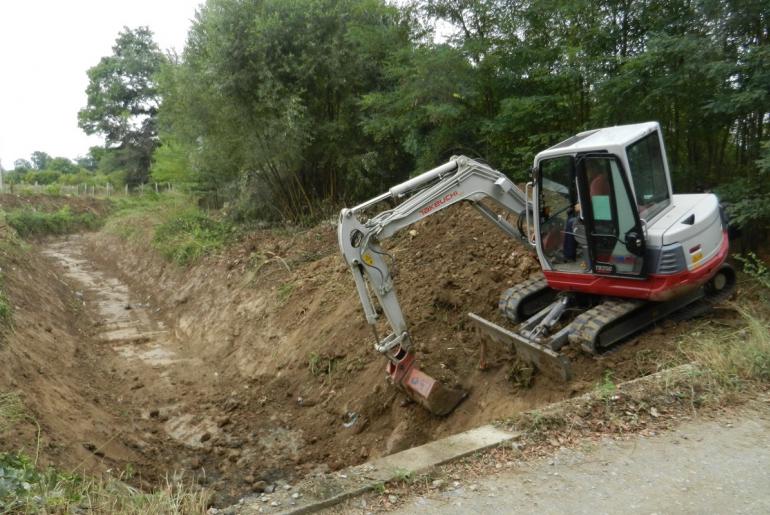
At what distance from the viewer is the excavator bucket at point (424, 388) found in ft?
20.4

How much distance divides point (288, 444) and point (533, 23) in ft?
25.1

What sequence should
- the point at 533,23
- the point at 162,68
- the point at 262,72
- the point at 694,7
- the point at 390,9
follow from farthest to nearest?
the point at 162,68 → the point at 262,72 → the point at 390,9 → the point at 533,23 → the point at 694,7

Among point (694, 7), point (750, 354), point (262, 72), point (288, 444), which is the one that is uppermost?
point (262, 72)

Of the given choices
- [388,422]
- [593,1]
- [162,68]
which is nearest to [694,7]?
[593,1]

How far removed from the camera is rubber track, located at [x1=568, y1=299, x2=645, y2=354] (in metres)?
5.71

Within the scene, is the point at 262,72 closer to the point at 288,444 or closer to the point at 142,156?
the point at 288,444

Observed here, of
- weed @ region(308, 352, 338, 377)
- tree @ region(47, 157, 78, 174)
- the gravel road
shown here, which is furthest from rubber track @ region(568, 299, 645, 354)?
tree @ region(47, 157, 78, 174)

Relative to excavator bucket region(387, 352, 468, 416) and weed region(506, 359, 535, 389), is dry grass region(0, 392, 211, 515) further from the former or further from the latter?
weed region(506, 359, 535, 389)

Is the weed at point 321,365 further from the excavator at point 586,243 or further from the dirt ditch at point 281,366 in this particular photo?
the excavator at point 586,243

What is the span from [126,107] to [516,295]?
39.4 meters

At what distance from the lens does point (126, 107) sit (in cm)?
3981

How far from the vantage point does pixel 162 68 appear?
15.2 m

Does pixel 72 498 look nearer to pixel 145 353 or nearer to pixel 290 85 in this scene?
pixel 145 353

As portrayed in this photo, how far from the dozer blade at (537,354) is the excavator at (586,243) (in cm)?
1
